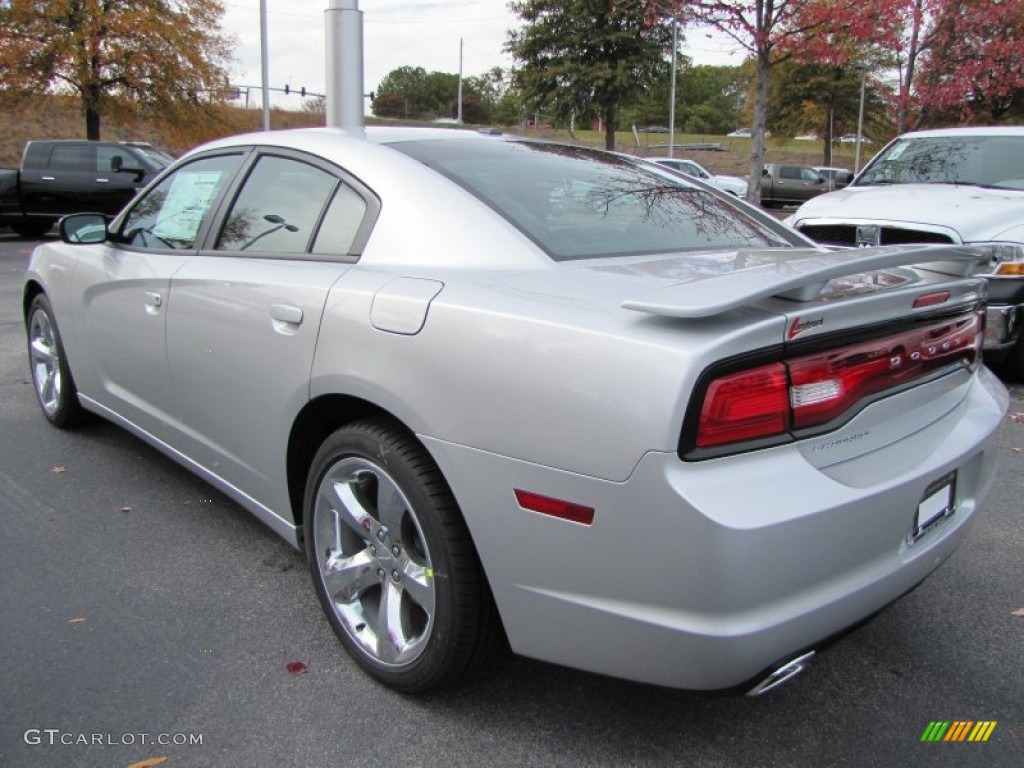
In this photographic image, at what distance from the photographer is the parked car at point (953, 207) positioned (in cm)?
551

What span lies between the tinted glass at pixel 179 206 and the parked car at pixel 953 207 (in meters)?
3.94

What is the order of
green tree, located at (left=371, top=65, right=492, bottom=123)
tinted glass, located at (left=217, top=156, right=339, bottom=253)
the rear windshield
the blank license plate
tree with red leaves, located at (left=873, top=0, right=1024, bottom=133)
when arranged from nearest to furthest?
the blank license plate < the rear windshield < tinted glass, located at (left=217, top=156, right=339, bottom=253) < tree with red leaves, located at (left=873, top=0, right=1024, bottom=133) < green tree, located at (left=371, top=65, right=492, bottom=123)

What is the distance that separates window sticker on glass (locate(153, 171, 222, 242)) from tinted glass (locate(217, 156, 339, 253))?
0.25 meters

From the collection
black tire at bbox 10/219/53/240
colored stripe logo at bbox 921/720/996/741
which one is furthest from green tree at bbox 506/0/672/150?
colored stripe logo at bbox 921/720/996/741

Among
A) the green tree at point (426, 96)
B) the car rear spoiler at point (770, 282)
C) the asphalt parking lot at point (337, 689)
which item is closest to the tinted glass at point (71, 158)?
the asphalt parking lot at point (337, 689)

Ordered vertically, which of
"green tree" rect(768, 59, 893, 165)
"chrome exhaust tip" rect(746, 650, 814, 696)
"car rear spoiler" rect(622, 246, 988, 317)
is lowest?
"chrome exhaust tip" rect(746, 650, 814, 696)

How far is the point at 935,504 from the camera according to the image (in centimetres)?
217

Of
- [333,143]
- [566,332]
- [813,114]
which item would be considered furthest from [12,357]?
[813,114]

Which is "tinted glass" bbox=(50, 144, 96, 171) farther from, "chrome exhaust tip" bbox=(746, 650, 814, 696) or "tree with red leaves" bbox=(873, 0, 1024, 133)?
"chrome exhaust tip" bbox=(746, 650, 814, 696)

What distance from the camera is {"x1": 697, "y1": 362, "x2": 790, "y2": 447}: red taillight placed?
1.75 metres

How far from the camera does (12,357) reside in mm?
6430

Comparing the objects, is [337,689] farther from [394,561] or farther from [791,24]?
[791,24]

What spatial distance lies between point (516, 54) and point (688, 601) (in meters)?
29.1

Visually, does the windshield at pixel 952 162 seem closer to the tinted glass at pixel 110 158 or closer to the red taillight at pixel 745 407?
the red taillight at pixel 745 407
